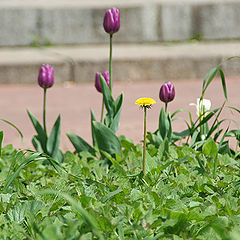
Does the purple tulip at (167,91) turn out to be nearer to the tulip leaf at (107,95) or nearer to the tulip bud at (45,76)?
the tulip leaf at (107,95)

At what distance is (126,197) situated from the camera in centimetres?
177

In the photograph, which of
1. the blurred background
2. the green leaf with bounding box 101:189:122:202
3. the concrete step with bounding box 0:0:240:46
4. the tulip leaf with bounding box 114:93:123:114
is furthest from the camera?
the concrete step with bounding box 0:0:240:46

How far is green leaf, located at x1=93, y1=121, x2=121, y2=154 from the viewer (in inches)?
85.4

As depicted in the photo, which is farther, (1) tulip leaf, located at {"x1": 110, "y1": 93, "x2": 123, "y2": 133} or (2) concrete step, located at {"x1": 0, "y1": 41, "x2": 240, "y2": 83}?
(2) concrete step, located at {"x1": 0, "y1": 41, "x2": 240, "y2": 83}

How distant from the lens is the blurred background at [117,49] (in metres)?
4.59

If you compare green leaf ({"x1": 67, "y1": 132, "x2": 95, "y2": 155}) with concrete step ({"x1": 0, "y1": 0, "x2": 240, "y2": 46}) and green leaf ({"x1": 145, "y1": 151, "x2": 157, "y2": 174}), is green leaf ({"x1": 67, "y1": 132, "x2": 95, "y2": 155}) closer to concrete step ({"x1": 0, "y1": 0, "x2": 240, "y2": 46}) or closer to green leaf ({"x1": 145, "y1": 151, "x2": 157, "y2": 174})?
green leaf ({"x1": 145, "y1": 151, "x2": 157, "y2": 174})

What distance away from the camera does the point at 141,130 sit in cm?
337

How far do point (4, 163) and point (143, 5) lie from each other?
3.93 m

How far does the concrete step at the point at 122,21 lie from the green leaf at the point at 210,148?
3875mm

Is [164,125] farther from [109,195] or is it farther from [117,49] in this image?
[117,49]

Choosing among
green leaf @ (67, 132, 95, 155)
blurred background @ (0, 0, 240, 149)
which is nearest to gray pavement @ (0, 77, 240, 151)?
blurred background @ (0, 0, 240, 149)

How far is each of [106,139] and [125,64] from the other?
9.75 feet

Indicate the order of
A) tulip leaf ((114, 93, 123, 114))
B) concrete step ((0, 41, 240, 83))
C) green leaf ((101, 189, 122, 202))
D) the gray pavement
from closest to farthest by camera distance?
green leaf ((101, 189, 122, 202))
tulip leaf ((114, 93, 123, 114))
the gray pavement
concrete step ((0, 41, 240, 83))

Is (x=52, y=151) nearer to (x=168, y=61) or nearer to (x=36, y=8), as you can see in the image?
(x=168, y=61)
